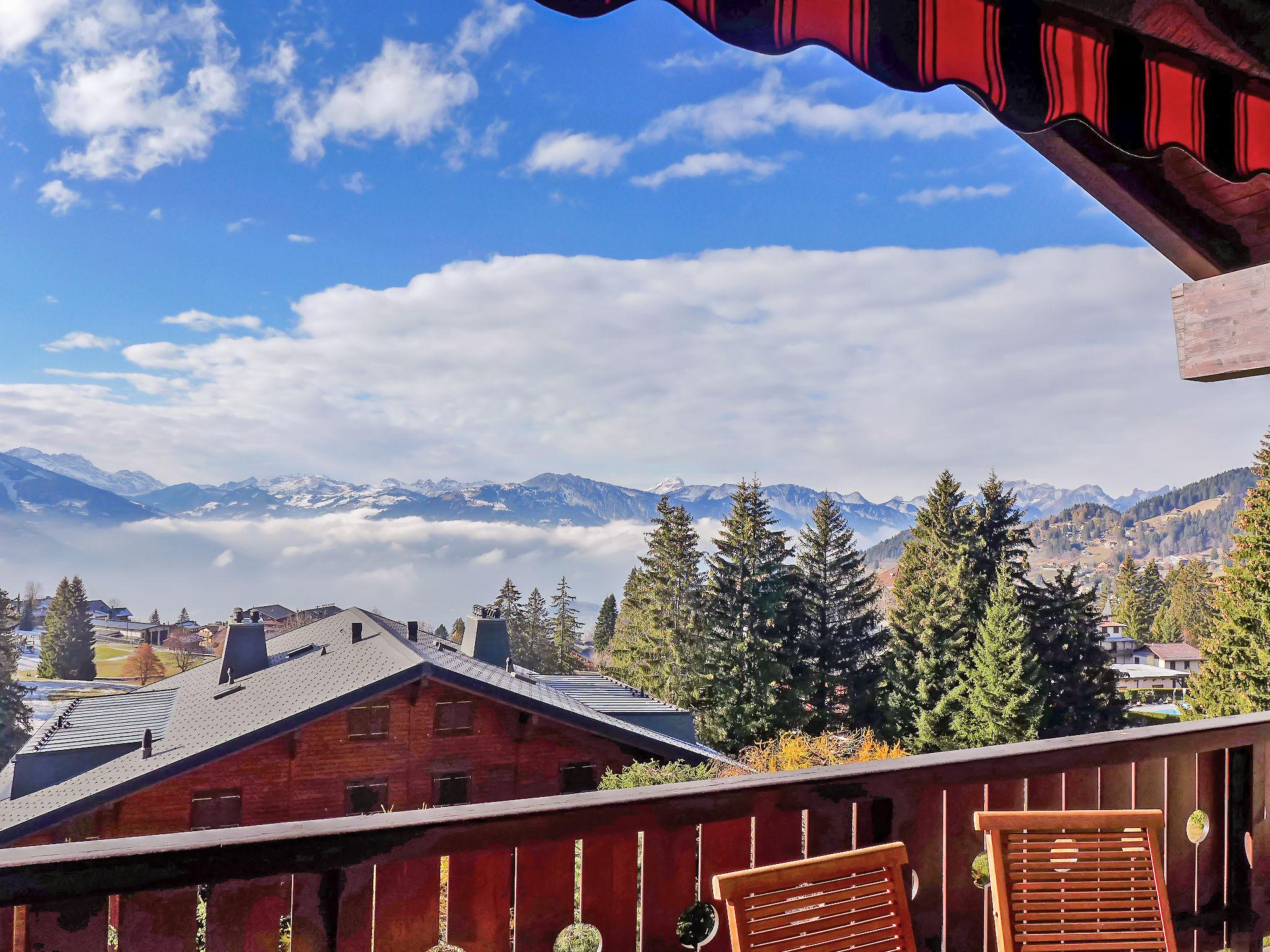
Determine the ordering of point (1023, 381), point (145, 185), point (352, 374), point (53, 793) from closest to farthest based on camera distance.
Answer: point (53, 793), point (145, 185), point (1023, 381), point (352, 374)

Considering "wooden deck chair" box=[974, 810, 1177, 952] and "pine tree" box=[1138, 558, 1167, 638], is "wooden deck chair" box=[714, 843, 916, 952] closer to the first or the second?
"wooden deck chair" box=[974, 810, 1177, 952]

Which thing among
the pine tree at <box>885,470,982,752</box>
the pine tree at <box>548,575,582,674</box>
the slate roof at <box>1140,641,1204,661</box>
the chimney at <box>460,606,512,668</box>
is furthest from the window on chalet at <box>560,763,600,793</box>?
the slate roof at <box>1140,641,1204,661</box>

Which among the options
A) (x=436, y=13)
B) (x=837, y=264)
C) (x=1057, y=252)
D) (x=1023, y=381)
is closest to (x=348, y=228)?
(x=837, y=264)

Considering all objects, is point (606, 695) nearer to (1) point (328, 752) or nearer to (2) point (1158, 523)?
(1) point (328, 752)

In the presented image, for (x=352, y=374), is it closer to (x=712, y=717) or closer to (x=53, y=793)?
(x=712, y=717)

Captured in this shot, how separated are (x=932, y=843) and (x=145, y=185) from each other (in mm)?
55986

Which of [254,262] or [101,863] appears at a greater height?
[254,262]

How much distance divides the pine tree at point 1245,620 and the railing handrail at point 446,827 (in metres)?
19.2

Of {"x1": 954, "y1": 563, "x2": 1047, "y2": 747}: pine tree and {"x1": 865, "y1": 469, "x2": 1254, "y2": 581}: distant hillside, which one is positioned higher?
{"x1": 865, "y1": 469, "x2": 1254, "y2": 581}: distant hillside

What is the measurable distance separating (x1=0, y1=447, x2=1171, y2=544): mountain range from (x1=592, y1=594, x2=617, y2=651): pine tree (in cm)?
1913

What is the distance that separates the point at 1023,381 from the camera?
7781 cm

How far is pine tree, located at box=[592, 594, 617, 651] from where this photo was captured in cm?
3419

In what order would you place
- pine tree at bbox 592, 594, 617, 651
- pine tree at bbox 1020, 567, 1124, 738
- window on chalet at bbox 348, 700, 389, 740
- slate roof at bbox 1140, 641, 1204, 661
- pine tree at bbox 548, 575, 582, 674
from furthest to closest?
1. pine tree at bbox 592, 594, 617, 651
2. pine tree at bbox 548, 575, 582, 674
3. slate roof at bbox 1140, 641, 1204, 661
4. pine tree at bbox 1020, 567, 1124, 738
5. window on chalet at bbox 348, 700, 389, 740

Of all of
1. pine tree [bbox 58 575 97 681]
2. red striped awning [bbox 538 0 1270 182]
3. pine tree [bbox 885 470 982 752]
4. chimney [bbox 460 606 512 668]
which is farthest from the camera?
pine tree [bbox 58 575 97 681]
